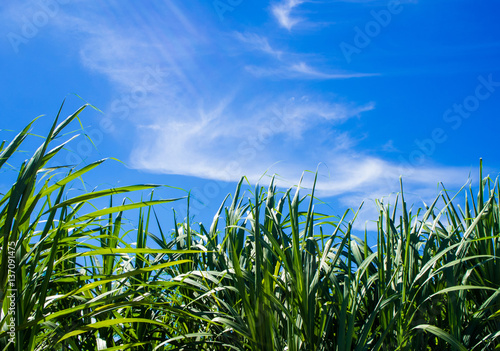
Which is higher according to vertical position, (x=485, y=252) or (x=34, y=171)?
(x=34, y=171)

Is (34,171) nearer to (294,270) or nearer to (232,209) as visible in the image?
(294,270)

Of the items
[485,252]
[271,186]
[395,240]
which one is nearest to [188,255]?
[271,186]

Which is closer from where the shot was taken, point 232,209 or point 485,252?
point 485,252

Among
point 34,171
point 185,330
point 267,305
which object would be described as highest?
point 34,171

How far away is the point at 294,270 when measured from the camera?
110cm

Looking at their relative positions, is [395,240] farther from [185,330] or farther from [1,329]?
[1,329]

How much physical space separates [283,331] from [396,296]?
0.34 meters

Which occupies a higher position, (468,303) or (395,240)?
(395,240)

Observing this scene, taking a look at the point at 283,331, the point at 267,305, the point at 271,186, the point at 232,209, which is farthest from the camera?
the point at 232,209

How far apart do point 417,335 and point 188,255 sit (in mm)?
798

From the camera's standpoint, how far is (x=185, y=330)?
4.33ft

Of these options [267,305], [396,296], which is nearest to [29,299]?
[267,305]

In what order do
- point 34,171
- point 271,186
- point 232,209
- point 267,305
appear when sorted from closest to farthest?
point 34,171 < point 267,305 < point 271,186 < point 232,209

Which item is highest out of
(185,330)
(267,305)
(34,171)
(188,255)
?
(34,171)
